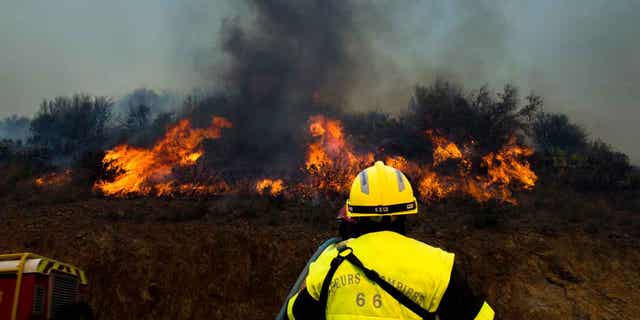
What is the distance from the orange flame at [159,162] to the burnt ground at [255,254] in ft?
7.54

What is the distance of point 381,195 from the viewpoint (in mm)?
2131

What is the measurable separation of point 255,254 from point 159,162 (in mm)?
9276

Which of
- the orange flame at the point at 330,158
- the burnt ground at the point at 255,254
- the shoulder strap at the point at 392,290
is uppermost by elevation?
the orange flame at the point at 330,158

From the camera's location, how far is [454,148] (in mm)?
17234

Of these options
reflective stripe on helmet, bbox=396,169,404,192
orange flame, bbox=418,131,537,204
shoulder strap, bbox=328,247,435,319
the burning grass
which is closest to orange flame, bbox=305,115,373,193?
the burning grass

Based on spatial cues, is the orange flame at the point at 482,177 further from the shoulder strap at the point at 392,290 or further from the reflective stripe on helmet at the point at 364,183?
the shoulder strap at the point at 392,290

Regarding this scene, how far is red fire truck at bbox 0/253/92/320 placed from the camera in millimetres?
3621

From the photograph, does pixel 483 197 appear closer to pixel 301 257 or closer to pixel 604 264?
pixel 604 264

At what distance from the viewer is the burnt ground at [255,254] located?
7.62 meters

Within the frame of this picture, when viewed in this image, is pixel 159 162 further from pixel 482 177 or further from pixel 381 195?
pixel 381 195

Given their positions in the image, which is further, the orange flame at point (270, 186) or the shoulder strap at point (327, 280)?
the orange flame at point (270, 186)

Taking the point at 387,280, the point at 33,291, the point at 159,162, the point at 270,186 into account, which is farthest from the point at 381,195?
the point at 159,162

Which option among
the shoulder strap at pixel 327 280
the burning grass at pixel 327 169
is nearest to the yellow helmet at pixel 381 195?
the shoulder strap at pixel 327 280

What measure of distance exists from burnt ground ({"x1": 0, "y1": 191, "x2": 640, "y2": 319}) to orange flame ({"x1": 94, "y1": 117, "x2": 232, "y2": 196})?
2.30 meters
